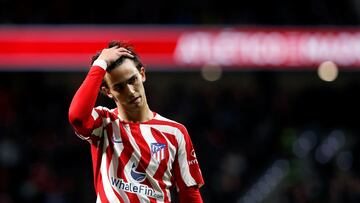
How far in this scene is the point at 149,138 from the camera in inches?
147

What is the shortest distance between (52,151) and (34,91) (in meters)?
2.02

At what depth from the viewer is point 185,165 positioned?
3.82 meters

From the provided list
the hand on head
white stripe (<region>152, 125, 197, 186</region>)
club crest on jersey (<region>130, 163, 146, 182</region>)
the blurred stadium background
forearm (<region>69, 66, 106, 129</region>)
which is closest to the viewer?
forearm (<region>69, 66, 106, 129</region>)

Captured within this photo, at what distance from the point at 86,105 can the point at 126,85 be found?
259 millimetres

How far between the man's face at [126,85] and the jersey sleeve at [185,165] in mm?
272

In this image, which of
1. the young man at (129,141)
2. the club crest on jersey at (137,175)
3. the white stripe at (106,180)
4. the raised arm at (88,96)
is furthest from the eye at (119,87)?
the club crest on jersey at (137,175)

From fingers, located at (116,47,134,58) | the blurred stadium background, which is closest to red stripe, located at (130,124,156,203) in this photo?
fingers, located at (116,47,134,58)

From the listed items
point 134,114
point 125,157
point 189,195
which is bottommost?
point 189,195

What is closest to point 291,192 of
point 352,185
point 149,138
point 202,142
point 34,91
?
point 352,185

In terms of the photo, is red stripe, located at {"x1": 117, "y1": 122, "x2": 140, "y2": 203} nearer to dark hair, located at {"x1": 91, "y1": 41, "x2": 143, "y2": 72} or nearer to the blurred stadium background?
dark hair, located at {"x1": 91, "y1": 41, "x2": 143, "y2": 72}

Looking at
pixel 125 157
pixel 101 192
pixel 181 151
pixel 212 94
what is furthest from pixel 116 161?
pixel 212 94

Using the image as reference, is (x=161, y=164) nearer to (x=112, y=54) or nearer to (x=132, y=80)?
(x=132, y=80)

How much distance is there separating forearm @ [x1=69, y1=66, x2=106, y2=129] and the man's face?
130 mm

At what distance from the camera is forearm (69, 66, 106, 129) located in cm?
345
